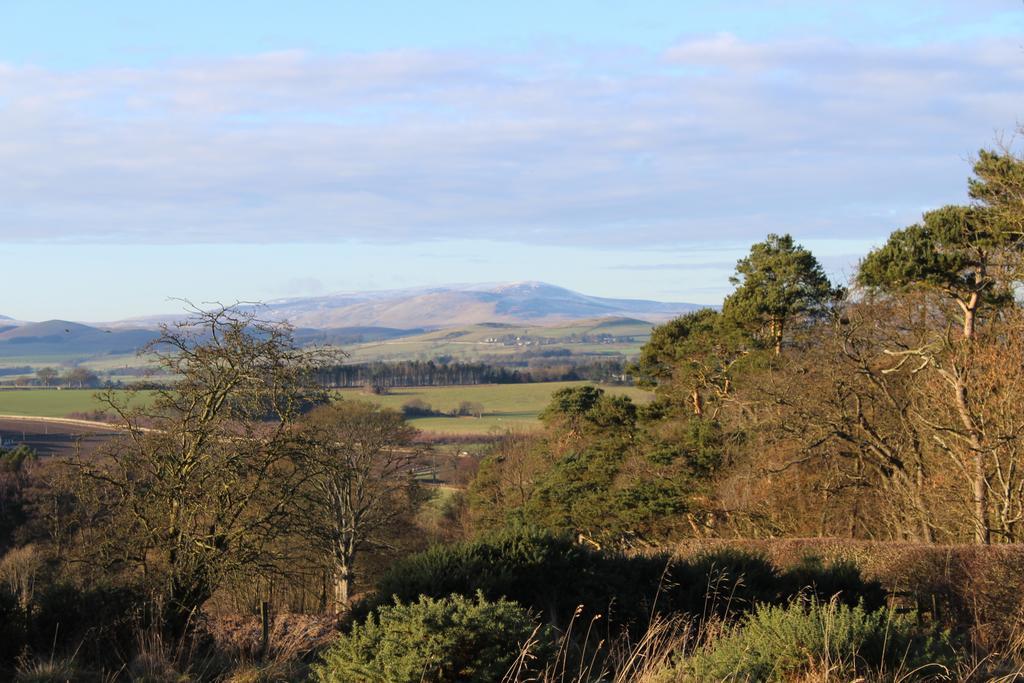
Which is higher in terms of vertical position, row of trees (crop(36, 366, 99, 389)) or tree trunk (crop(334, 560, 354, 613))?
row of trees (crop(36, 366, 99, 389))

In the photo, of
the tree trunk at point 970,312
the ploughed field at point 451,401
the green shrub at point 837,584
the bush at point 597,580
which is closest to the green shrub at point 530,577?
the bush at point 597,580

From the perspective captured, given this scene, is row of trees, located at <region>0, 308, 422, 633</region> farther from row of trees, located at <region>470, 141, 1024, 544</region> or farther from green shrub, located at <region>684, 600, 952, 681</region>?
row of trees, located at <region>470, 141, 1024, 544</region>

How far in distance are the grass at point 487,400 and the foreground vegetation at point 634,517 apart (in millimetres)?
28512

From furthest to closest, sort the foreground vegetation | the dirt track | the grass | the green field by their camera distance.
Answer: the grass → the green field → the dirt track → the foreground vegetation

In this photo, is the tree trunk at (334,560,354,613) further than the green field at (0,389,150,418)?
No

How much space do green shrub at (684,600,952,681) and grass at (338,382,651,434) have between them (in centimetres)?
5818

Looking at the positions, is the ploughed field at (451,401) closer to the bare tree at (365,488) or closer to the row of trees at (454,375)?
the row of trees at (454,375)

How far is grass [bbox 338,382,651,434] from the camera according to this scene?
6969cm

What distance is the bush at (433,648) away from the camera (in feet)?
17.9

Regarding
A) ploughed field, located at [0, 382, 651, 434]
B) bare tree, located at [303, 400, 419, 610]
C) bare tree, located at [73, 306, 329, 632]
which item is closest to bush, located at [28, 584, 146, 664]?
bare tree, located at [73, 306, 329, 632]

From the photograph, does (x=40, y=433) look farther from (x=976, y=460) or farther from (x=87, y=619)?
(x=976, y=460)

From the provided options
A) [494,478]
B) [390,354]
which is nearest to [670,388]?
[494,478]

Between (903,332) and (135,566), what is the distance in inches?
864

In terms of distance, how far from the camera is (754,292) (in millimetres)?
36844
